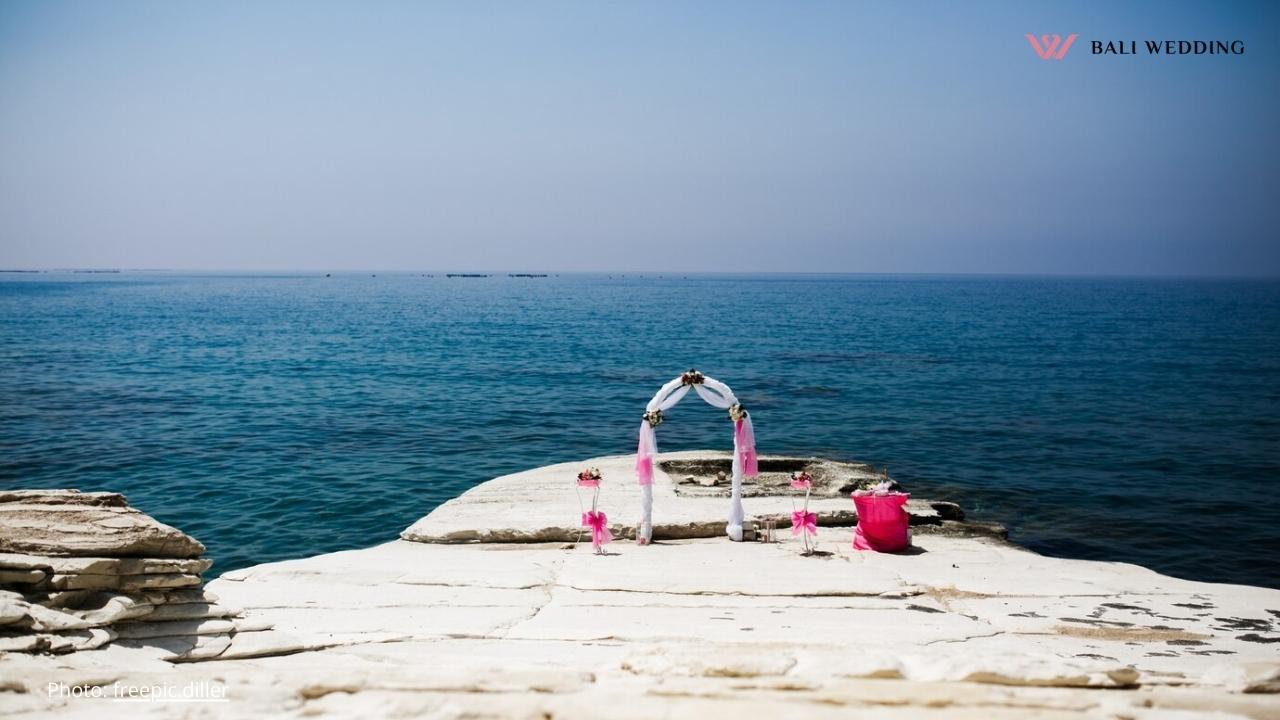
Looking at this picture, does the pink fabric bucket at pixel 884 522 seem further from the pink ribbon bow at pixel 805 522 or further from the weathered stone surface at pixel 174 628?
the weathered stone surface at pixel 174 628

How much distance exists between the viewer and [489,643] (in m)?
9.52

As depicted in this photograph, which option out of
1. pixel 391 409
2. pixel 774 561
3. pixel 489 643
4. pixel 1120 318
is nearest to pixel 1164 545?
pixel 774 561

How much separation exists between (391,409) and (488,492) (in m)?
18.7

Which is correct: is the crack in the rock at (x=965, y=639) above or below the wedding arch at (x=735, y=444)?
below

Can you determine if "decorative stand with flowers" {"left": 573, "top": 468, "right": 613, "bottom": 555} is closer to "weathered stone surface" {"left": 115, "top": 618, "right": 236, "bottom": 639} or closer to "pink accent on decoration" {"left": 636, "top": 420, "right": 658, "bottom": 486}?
"pink accent on decoration" {"left": 636, "top": 420, "right": 658, "bottom": 486}

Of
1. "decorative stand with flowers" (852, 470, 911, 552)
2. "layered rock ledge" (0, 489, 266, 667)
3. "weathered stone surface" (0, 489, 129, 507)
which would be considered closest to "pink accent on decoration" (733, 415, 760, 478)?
"decorative stand with flowers" (852, 470, 911, 552)

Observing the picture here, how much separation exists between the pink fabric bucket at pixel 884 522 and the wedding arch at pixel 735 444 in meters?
2.24

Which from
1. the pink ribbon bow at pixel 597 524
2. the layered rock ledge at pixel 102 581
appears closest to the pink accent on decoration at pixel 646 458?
the pink ribbon bow at pixel 597 524

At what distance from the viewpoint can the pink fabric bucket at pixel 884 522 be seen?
581 inches

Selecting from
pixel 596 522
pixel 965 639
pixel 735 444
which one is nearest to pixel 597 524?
pixel 596 522

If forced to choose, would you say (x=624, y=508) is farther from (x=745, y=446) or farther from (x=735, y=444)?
(x=735, y=444)

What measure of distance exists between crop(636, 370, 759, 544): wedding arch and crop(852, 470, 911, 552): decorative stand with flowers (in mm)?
2223

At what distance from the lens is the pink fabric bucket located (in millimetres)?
14766

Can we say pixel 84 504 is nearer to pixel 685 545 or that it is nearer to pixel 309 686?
pixel 309 686
